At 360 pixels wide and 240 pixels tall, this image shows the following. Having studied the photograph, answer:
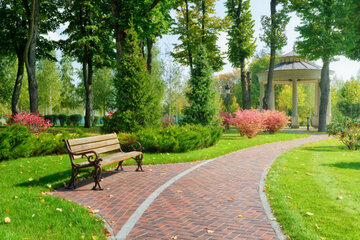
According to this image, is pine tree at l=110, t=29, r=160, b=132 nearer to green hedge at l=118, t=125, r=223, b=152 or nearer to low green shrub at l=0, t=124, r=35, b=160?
green hedge at l=118, t=125, r=223, b=152

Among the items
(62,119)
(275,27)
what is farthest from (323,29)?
(62,119)

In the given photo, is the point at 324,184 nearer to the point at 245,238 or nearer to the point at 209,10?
the point at 245,238

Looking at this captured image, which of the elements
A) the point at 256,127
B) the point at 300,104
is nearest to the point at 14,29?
the point at 256,127

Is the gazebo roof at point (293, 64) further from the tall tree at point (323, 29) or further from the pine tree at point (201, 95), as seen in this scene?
the pine tree at point (201, 95)

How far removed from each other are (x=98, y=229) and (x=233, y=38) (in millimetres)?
22586

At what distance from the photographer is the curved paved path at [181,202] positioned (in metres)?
3.87

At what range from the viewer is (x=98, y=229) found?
153 inches

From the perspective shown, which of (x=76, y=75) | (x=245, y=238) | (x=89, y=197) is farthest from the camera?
(x=76, y=75)

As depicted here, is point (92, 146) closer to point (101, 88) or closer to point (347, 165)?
point (347, 165)

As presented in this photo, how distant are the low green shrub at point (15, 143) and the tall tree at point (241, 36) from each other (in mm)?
18527

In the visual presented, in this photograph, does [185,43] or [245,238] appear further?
[185,43]

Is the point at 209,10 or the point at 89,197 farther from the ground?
the point at 209,10

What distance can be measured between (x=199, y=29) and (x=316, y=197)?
21.0m

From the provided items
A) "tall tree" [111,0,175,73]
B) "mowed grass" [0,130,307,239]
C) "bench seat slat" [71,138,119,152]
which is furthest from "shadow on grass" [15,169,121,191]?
"tall tree" [111,0,175,73]
